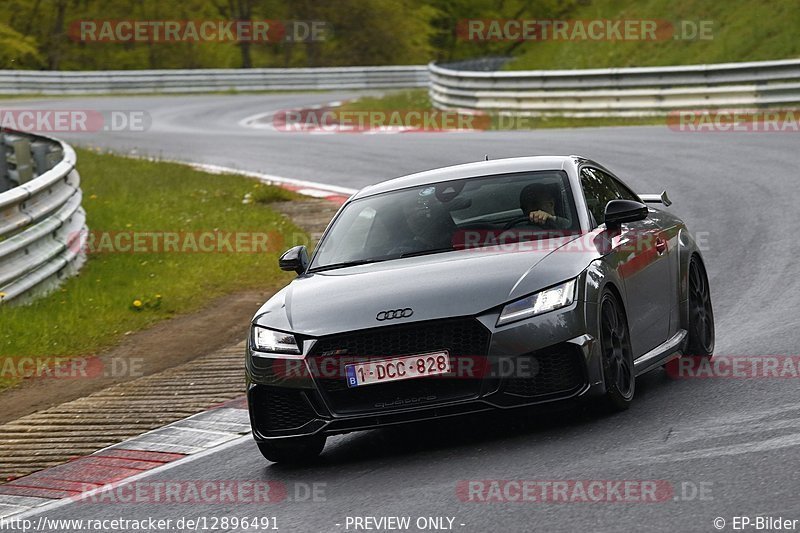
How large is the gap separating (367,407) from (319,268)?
1.43 metres

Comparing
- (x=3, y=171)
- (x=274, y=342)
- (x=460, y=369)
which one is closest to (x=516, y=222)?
(x=460, y=369)

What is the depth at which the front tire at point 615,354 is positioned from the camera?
711cm

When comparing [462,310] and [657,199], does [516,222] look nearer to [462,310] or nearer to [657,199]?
[462,310]

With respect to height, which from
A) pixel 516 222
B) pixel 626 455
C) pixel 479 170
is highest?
pixel 479 170

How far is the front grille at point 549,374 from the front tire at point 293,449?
3.53 ft

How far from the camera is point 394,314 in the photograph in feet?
22.5

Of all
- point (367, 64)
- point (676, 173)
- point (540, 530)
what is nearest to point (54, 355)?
point (540, 530)

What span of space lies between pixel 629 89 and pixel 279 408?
2008cm

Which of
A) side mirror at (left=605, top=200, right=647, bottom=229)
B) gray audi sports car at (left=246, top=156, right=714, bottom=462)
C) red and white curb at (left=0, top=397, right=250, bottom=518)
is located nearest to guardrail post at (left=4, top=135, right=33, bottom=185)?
red and white curb at (left=0, top=397, right=250, bottom=518)

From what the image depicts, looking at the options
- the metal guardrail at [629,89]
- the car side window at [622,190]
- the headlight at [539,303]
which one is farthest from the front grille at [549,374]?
the metal guardrail at [629,89]

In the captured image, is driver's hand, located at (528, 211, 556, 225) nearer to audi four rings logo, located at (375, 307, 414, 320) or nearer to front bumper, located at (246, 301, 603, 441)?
front bumper, located at (246, 301, 603, 441)

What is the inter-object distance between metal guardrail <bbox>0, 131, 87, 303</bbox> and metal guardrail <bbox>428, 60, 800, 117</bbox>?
12.8 metres

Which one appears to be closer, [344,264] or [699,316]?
[344,264]

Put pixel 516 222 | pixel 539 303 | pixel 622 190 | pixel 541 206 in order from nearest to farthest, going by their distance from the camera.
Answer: pixel 539 303, pixel 516 222, pixel 541 206, pixel 622 190
